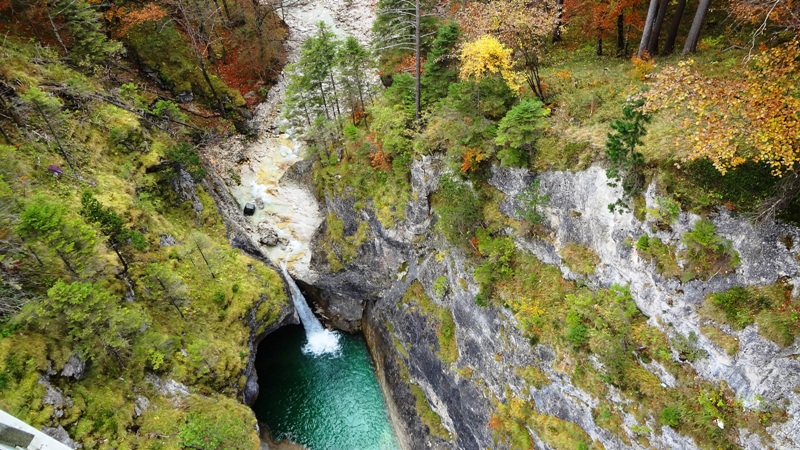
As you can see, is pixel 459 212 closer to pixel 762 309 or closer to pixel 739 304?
pixel 739 304

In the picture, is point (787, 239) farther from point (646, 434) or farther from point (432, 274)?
point (432, 274)

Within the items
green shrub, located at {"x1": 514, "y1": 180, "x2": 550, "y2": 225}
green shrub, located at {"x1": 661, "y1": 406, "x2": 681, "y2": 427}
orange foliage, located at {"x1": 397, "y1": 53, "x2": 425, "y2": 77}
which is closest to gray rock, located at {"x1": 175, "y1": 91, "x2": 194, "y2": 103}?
orange foliage, located at {"x1": 397, "y1": 53, "x2": 425, "y2": 77}

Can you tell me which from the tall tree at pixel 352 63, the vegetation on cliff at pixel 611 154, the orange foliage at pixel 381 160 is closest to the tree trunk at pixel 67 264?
the vegetation on cliff at pixel 611 154

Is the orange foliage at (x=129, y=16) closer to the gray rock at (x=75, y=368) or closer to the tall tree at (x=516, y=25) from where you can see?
the tall tree at (x=516, y=25)

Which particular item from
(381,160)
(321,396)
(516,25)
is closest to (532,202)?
(516,25)

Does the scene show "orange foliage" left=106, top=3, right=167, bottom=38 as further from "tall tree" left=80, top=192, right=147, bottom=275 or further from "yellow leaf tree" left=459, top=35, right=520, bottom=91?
"yellow leaf tree" left=459, top=35, right=520, bottom=91
